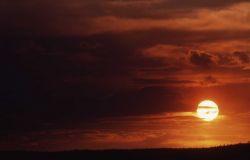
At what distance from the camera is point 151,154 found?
57.9 m

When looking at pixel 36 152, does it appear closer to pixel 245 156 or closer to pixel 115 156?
pixel 115 156

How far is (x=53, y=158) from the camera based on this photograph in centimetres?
5841

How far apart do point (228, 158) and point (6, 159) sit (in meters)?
20.5

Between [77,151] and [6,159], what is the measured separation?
6.67 metres

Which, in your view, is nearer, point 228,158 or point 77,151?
point 228,158

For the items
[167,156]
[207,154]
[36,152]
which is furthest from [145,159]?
[36,152]

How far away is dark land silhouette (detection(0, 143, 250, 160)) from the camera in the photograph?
55.7 metres

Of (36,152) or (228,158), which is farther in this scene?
(36,152)

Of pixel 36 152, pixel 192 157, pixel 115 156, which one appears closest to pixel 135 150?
pixel 115 156

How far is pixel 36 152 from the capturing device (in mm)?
61188

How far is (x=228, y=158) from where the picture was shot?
54.7 metres

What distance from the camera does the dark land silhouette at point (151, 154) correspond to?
55719 mm

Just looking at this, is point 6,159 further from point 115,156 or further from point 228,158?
point 228,158

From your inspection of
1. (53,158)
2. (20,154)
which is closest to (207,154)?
(53,158)
